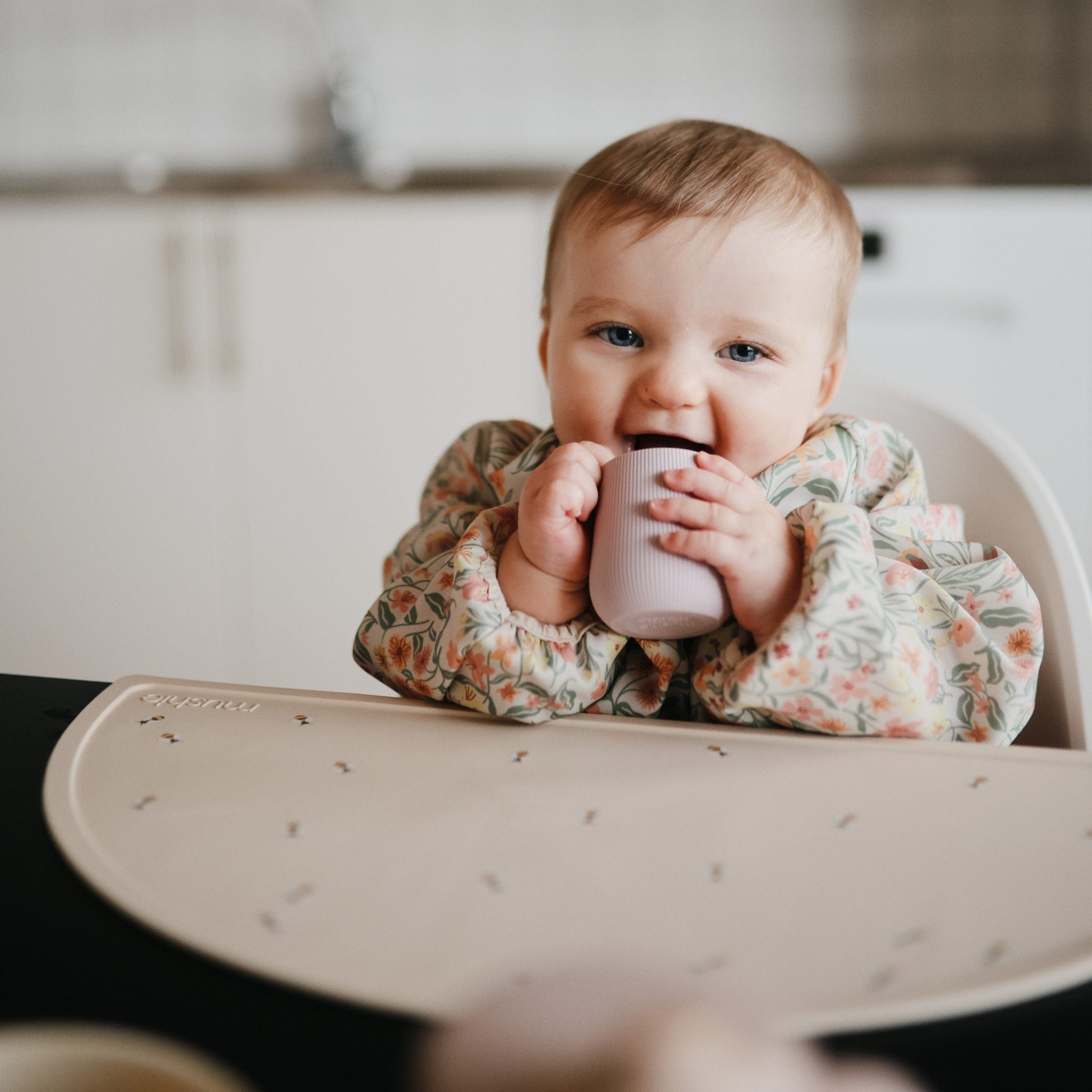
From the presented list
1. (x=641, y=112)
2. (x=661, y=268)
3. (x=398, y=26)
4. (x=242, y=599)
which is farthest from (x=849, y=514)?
(x=398, y=26)

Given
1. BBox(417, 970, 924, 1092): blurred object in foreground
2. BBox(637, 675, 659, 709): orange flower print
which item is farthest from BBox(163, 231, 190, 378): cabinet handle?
BBox(417, 970, 924, 1092): blurred object in foreground

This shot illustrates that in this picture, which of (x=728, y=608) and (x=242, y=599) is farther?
(x=242, y=599)

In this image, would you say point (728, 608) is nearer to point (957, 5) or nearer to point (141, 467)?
point (141, 467)

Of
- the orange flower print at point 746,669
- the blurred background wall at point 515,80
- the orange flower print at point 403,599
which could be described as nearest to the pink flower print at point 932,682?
the orange flower print at point 746,669

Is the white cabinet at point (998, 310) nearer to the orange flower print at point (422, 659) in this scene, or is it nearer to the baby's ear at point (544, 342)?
the baby's ear at point (544, 342)

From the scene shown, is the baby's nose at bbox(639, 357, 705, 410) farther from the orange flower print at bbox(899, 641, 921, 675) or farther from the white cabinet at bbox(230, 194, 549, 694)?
the white cabinet at bbox(230, 194, 549, 694)

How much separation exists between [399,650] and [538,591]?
106 mm

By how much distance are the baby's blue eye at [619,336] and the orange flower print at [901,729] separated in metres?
0.29

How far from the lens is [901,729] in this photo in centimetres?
58

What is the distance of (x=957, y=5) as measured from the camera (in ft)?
7.48

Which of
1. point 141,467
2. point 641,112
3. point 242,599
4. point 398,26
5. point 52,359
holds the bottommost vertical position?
point 242,599

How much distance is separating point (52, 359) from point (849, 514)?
70.0 inches

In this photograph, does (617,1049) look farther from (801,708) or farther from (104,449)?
(104,449)

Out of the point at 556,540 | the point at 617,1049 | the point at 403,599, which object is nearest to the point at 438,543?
the point at 403,599
